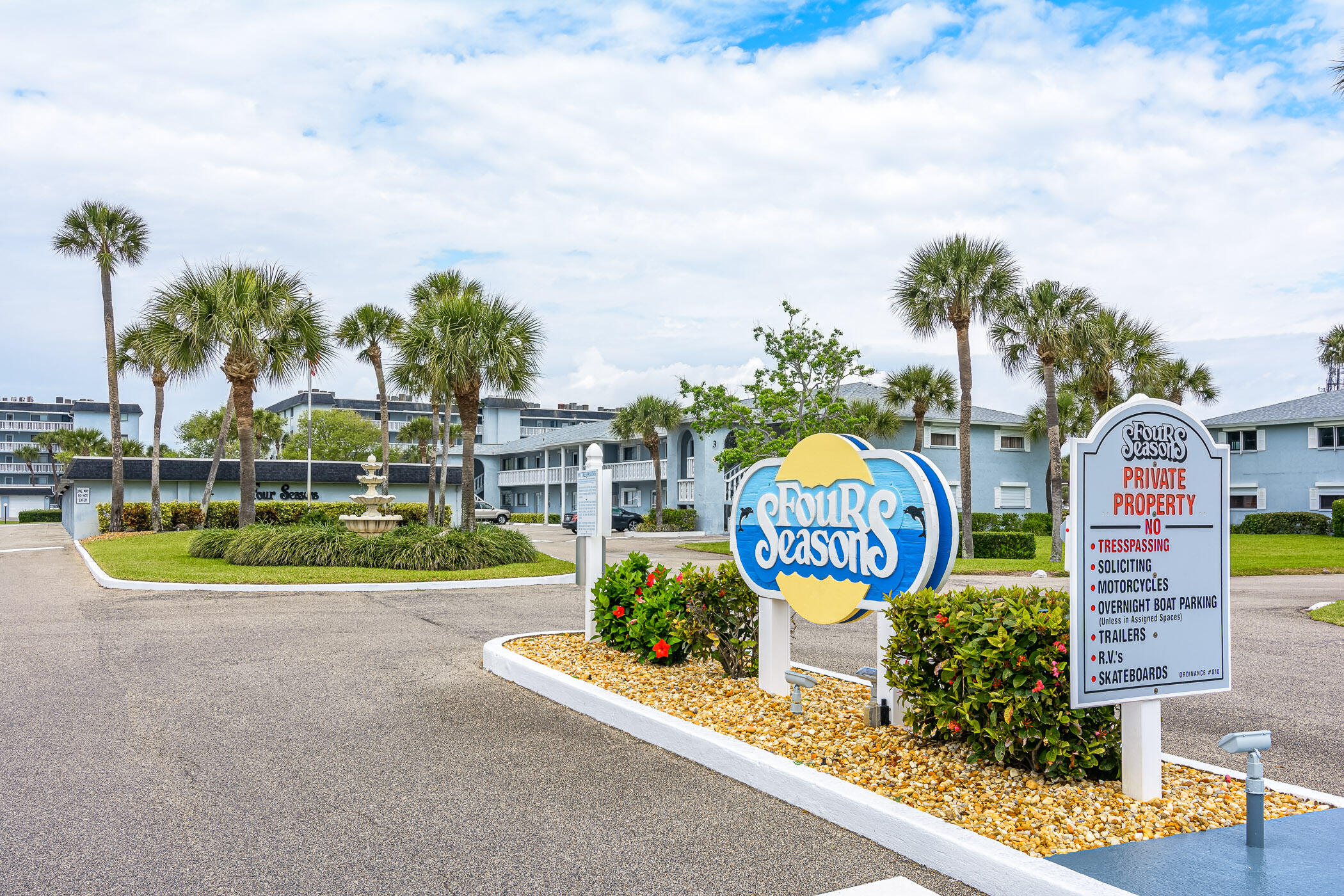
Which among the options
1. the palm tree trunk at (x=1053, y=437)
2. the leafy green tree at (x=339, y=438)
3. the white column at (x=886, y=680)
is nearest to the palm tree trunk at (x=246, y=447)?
the palm tree trunk at (x=1053, y=437)

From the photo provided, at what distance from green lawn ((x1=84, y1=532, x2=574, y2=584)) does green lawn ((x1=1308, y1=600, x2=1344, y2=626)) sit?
13.0 meters

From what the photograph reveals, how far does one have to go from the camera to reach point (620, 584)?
8664mm

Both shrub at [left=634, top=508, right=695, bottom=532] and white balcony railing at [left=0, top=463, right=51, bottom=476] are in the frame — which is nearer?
shrub at [left=634, top=508, right=695, bottom=532]

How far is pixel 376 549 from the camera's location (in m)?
19.9

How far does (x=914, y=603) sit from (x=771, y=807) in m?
1.38

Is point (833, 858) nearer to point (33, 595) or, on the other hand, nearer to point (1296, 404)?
point (33, 595)

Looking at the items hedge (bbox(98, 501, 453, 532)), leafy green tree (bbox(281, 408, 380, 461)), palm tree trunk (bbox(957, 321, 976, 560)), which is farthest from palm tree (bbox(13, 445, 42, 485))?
palm tree trunk (bbox(957, 321, 976, 560))

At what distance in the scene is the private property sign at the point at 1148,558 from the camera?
434cm

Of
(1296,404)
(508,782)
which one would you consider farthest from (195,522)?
(1296,404)

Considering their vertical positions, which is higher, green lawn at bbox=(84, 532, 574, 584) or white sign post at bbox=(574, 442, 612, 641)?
white sign post at bbox=(574, 442, 612, 641)

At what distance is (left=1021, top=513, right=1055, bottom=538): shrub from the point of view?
4019 centimetres

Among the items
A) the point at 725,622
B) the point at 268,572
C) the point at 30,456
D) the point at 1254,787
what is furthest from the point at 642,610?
the point at 30,456

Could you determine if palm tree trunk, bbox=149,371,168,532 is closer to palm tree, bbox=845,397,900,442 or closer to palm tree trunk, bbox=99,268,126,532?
palm tree trunk, bbox=99,268,126,532

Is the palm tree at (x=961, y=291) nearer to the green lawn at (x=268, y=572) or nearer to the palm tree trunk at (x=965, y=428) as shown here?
the palm tree trunk at (x=965, y=428)
